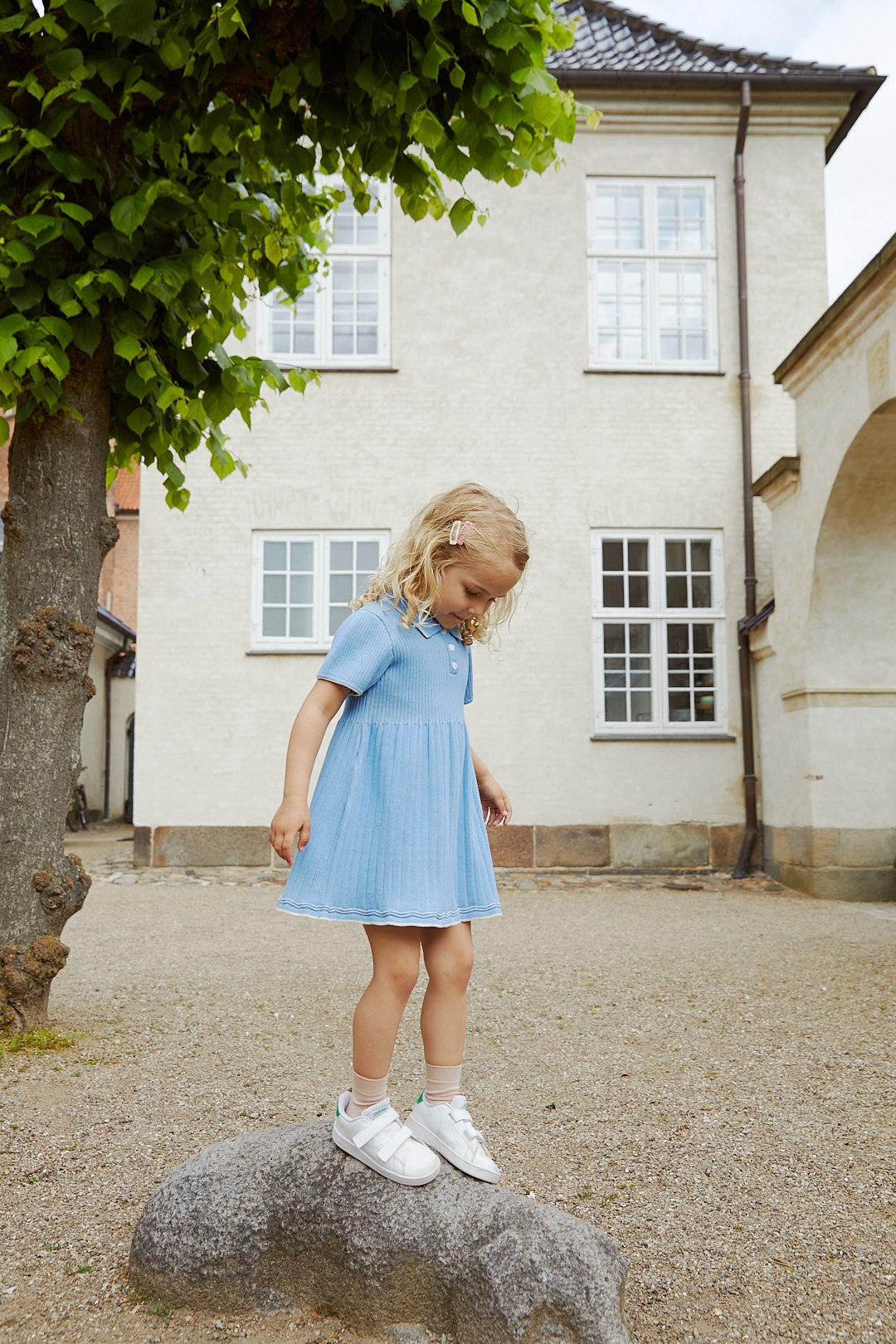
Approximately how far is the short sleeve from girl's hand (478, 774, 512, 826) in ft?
1.48

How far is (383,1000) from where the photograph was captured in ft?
8.00

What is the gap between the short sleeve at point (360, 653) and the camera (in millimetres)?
2500

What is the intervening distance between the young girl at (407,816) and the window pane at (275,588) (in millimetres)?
8720

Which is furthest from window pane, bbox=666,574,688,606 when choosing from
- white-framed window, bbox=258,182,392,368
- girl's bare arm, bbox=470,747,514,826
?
girl's bare arm, bbox=470,747,514,826

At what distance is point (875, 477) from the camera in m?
8.70

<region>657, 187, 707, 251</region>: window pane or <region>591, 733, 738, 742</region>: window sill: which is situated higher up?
<region>657, 187, 707, 251</region>: window pane

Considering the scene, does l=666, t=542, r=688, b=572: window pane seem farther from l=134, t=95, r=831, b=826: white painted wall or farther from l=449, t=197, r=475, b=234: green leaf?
l=449, t=197, r=475, b=234: green leaf

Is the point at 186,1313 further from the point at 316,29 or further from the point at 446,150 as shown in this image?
the point at 316,29

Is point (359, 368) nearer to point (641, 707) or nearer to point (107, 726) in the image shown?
point (641, 707)

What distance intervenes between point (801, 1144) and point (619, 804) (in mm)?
7694

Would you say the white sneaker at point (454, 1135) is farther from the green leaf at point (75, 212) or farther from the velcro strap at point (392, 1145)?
the green leaf at point (75, 212)

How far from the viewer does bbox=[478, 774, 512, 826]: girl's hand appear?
9.29ft

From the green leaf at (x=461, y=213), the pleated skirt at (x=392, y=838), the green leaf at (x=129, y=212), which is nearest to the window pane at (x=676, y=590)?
the green leaf at (x=461, y=213)

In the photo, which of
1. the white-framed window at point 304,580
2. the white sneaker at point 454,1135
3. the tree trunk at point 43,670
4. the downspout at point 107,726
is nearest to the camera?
the white sneaker at point 454,1135
